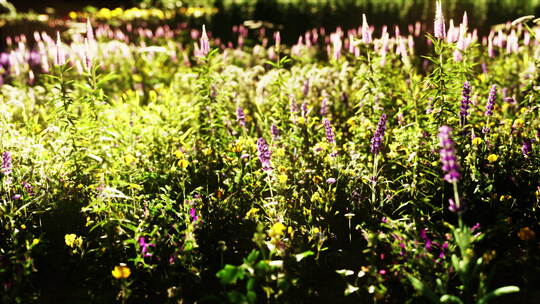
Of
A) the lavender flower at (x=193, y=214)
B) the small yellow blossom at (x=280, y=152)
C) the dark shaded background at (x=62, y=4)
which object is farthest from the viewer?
the dark shaded background at (x=62, y=4)

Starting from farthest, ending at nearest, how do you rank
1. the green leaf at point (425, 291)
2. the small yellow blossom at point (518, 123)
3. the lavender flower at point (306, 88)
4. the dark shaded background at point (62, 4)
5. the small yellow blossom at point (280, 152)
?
the dark shaded background at point (62, 4) < the lavender flower at point (306, 88) < the small yellow blossom at point (518, 123) < the small yellow blossom at point (280, 152) < the green leaf at point (425, 291)

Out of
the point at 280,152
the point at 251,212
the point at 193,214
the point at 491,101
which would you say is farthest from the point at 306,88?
the point at 193,214

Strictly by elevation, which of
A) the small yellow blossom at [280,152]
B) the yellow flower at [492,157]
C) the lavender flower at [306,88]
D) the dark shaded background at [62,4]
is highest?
the dark shaded background at [62,4]

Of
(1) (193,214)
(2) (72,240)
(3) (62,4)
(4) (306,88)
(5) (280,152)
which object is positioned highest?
(3) (62,4)

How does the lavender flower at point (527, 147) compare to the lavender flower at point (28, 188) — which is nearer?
the lavender flower at point (527, 147)

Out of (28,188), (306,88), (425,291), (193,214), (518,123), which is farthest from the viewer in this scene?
(306,88)

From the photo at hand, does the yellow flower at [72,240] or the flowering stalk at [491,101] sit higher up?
the flowering stalk at [491,101]

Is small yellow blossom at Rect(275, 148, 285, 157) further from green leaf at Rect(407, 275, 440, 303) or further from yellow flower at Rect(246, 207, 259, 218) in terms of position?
green leaf at Rect(407, 275, 440, 303)

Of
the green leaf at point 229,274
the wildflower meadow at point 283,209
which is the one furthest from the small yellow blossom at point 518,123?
the green leaf at point 229,274

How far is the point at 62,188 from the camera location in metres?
3.56

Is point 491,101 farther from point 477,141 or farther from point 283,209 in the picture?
point 283,209

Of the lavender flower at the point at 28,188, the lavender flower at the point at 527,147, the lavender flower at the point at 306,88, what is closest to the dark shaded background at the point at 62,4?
the lavender flower at the point at 306,88

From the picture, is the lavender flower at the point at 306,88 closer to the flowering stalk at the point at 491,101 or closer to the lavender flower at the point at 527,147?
the flowering stalk at the point at 491,101

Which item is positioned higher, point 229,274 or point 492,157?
point 492,157
